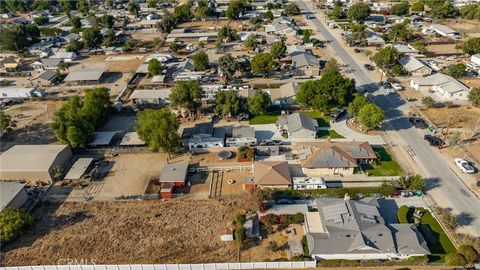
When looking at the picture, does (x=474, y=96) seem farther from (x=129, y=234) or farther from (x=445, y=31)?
(x=129, y=234)

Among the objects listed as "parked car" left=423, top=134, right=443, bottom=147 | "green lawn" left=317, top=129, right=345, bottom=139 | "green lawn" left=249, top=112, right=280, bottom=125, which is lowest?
"green lawn" left=317, top=129, right=345, bottom=139

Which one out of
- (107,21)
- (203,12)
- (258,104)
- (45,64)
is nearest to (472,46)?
(258,104)

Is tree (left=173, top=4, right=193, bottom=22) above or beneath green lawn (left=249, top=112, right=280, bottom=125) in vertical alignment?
above

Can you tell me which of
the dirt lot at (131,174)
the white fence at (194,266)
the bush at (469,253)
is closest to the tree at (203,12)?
the dirt lot at (131,174)

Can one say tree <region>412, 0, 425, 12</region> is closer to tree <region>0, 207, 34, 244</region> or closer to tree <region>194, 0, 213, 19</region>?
tree <region>194, 0, 213, 19</region>

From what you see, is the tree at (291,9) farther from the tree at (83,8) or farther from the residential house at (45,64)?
the tree at (83,8)

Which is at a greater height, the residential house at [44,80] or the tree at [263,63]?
the tree at [263,63]

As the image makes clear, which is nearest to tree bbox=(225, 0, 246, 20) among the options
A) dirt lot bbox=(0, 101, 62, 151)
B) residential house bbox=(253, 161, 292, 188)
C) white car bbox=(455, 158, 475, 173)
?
dirt lot bbox=(0, 101, 62, 151)
